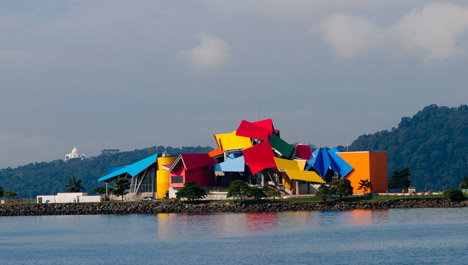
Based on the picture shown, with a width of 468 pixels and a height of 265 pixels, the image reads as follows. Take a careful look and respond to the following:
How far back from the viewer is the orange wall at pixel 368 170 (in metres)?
112

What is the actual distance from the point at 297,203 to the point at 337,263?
53.8 meters

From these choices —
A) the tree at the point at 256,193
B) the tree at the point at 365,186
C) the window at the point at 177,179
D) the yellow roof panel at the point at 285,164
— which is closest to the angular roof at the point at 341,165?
the tree at the point at 365,186

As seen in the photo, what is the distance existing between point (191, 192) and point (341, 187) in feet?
71.3

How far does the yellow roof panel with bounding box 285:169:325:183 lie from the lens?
110625mm

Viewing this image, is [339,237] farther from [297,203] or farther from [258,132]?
[258,132]

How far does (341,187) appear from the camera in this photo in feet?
340

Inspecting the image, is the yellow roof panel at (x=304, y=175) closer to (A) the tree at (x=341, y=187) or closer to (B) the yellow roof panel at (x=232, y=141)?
(A) the tree at (x=341, y=187)

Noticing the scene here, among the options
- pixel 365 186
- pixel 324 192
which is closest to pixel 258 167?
pixel 324 192

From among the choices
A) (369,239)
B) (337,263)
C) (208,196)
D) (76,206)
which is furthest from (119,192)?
(337,263)

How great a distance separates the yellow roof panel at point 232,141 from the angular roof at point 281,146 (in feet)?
12.1

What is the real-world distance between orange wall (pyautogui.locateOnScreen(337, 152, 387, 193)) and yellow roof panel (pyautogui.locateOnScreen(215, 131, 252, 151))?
658 inches

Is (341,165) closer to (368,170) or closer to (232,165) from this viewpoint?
(368,170)

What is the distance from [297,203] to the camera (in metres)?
103

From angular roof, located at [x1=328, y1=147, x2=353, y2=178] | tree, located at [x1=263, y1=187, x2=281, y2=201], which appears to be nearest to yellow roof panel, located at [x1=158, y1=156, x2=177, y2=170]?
tree, located at [x1=263, y1=187, x2=281, y2=201]
